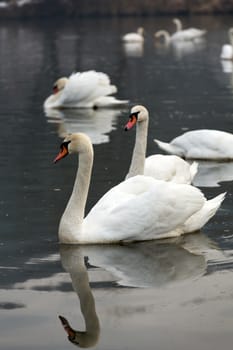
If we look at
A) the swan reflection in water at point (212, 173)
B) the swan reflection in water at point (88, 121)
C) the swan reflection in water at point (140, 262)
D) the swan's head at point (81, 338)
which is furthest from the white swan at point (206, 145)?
the swan's head at point (81, 338)

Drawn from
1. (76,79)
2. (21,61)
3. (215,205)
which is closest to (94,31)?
(21,61)

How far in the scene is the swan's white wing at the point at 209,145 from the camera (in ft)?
37.8

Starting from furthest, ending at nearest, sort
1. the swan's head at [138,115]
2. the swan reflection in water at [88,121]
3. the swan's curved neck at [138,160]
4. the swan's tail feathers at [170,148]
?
the swan reflection in water at [88,121] → the swan's tail feathers at [170,148] → the swan's head at [138,115] → the swan's curved neck at [138,160]

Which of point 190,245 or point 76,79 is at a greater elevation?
point 190,245

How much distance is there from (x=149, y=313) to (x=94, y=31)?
3911cm

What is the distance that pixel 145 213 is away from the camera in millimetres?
7531

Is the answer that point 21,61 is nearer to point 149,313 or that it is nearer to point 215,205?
point 215,205

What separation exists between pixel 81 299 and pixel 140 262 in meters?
0.93

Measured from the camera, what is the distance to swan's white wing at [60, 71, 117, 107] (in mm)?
17453

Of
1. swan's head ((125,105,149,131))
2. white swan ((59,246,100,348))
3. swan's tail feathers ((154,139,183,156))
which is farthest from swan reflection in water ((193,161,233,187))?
white swan ((59,246,100,348))

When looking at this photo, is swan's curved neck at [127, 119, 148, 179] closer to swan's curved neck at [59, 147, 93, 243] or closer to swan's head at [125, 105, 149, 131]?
swan's head at [125, 105, 149, 131]

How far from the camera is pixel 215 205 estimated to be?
26.4ft

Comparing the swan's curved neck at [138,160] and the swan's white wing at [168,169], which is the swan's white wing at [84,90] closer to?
the swan's white wing at [168,169]

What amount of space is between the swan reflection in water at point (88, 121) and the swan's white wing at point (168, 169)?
141 inches
